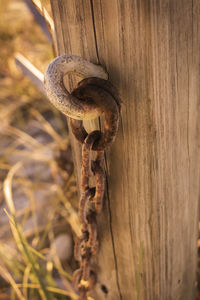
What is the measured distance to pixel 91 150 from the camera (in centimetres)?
84

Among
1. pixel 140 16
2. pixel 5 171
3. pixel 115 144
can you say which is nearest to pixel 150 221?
pixel 115 144

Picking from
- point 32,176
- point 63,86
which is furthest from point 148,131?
point 32,176

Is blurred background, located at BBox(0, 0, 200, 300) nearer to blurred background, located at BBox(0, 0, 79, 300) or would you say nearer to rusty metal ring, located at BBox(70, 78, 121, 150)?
blurred background, located at BBox(0, 0, 79, 300)

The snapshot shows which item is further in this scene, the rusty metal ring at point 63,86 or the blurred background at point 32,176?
the blurred background at point 32,176

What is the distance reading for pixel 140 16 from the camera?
0.69 m

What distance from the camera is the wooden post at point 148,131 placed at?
727mm

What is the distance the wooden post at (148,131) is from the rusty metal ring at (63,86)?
6cm

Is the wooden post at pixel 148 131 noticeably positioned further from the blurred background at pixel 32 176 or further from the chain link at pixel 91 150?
the blurred background at pixel 32 176

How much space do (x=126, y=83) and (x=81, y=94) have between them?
0.12 m

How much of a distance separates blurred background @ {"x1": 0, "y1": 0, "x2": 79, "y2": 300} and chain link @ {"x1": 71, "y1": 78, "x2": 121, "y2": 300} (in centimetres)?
30

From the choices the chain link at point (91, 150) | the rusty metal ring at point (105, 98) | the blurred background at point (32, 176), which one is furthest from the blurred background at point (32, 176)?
the rusty metal ring at point (105, 98)

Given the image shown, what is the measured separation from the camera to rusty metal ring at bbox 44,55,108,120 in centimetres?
72

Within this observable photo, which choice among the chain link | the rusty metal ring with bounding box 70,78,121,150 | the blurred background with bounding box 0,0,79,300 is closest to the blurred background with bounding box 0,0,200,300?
the blurred background with bounding box 0,0,79,300

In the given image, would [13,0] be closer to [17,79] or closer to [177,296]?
[17,79]
